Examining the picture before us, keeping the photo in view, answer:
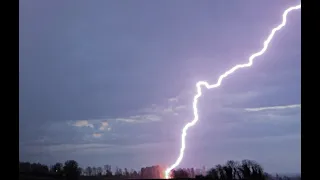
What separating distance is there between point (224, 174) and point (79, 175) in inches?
42.2

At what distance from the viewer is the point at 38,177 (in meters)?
2.98
